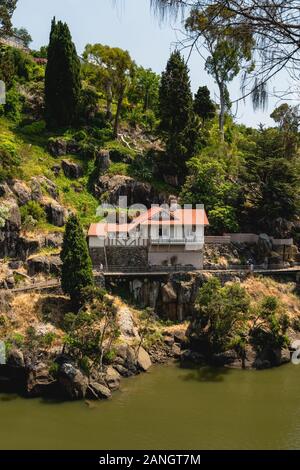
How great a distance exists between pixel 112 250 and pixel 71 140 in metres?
15.4

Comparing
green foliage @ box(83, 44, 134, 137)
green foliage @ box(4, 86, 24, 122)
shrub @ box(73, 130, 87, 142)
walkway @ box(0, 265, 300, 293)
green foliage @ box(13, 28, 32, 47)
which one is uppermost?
green foliage @ box(13, 28, 32, 47)

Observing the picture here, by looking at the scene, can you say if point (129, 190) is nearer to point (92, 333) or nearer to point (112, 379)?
point (92, 333)

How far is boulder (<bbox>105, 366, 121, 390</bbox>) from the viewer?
28953mm

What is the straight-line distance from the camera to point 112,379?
29203 millimetres

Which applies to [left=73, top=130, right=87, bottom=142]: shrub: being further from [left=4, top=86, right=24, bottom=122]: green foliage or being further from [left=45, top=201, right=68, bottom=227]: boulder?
[left=45, top=201, right=68, bottom=227]: boulder

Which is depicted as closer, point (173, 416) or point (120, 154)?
point (173, 416)

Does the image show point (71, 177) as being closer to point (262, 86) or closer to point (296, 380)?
point (296, 380)

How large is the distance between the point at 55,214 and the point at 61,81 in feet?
52.4

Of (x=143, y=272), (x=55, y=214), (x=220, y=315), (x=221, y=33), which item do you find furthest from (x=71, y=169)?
(x=221, y=33)

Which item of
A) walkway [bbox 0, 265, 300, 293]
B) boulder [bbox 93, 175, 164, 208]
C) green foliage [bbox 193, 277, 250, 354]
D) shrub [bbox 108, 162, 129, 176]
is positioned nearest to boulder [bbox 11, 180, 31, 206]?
boulder [bbox 93, 175, 164, 208]

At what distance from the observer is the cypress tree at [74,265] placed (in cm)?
3350

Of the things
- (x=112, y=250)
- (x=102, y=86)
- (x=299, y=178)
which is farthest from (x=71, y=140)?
(x=299, y=178)

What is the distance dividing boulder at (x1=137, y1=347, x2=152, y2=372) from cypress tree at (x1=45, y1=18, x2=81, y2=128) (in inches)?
1075

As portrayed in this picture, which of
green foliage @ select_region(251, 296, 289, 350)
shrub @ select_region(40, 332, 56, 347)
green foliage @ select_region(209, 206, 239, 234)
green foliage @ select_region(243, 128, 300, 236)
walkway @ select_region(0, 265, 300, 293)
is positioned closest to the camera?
shrub @ select_region(40, 332, 56, 347)
